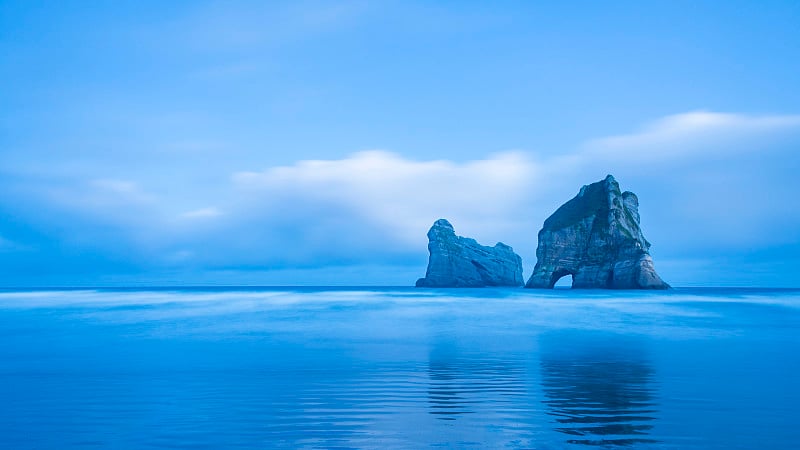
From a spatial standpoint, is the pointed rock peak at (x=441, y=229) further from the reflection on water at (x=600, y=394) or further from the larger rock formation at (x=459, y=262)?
the reflection on water at (x=600, y=394)

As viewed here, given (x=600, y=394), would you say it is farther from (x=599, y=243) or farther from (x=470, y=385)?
(x=599, y=243)

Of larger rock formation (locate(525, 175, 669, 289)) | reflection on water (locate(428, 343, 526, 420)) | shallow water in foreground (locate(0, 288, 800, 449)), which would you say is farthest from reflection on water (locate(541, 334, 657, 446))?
larger rock formation (locate(525, 175, 669, 289))

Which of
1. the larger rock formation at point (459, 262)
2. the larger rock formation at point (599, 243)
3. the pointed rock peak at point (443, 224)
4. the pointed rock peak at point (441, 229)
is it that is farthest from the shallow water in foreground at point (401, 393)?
the larger rock formation at point (459, 262)

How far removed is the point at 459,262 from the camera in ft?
484

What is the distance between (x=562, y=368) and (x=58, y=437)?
12387mm

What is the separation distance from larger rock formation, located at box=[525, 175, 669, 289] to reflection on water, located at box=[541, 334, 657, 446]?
80.0 meters

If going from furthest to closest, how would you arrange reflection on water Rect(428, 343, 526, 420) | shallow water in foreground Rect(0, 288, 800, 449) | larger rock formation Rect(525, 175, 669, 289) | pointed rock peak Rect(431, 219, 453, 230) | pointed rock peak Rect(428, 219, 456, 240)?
1. pointed rock peak Rect(431, 219, 453, 230)
2. pointed rock peak Rect(428, 219, 456, 240)
3. larger rock formation Rect(525, 175, 669, 289)
4. reflection on water Rect(428, 343, 526, 420)
5. shallow water in foreground Rect(0, 288, 800, 449)

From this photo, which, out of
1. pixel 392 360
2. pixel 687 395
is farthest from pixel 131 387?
pixel 687 395

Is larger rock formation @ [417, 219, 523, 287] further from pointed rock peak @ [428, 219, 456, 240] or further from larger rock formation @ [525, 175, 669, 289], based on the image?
larger rock formation @ [525, 175, 669, 289]

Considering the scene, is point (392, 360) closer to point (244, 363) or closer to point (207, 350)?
point (244, 363)

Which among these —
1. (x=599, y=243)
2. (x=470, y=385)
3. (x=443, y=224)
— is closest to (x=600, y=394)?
(x=470, y=385)

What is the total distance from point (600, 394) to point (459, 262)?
446 ft

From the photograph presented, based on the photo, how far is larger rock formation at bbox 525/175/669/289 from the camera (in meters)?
96.9

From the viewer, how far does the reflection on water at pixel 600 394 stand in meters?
9.10
